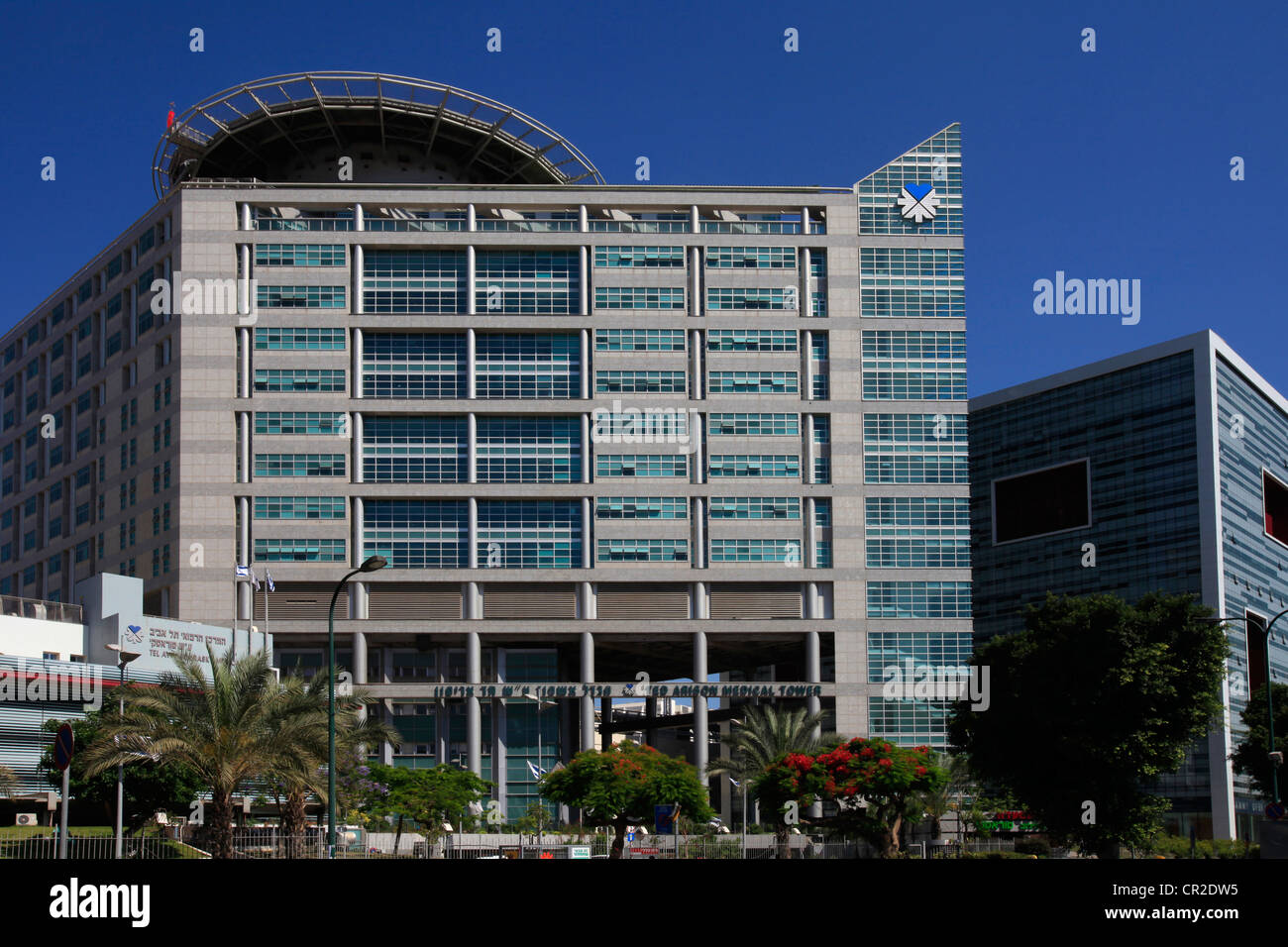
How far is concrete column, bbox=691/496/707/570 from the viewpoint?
9375 centimetres

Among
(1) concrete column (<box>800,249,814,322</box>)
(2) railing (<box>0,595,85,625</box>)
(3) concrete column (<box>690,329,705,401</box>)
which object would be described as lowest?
(2) railing (<box>0,595,85,625</box>)

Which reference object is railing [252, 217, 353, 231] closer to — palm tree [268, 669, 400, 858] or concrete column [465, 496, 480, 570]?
concrete column [465, 496, 480, 570]

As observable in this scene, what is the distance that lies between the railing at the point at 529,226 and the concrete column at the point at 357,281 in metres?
8.41

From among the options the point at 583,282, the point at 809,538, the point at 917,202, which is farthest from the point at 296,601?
the point at 917,202

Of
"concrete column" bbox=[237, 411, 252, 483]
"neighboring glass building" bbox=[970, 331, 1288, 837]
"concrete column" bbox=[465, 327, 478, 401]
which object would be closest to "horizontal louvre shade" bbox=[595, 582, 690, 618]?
"concrete column" bbox=[465, 327, 478, 401]

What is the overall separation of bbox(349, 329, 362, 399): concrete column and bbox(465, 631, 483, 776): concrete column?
59.3 ft

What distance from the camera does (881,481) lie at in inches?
3748

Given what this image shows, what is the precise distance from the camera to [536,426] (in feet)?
313

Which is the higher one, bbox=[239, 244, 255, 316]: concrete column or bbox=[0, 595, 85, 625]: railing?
bbox=[239, 244, 255, 316]: concrete column

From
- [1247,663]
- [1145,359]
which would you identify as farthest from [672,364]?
[1247,663]

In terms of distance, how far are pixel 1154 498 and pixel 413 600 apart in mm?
98271

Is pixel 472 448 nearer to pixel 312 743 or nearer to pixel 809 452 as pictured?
pixel 809 452

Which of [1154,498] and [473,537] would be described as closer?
[473,537]

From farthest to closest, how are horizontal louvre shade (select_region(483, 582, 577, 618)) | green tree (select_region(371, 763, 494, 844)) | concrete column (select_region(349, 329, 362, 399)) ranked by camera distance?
concrete column (select_region(349, 329, 362, 399))
horizontal louvre shade (select_region(483, 582, 577, 618))
green tree (select_region(371, 763, 494, 844))
